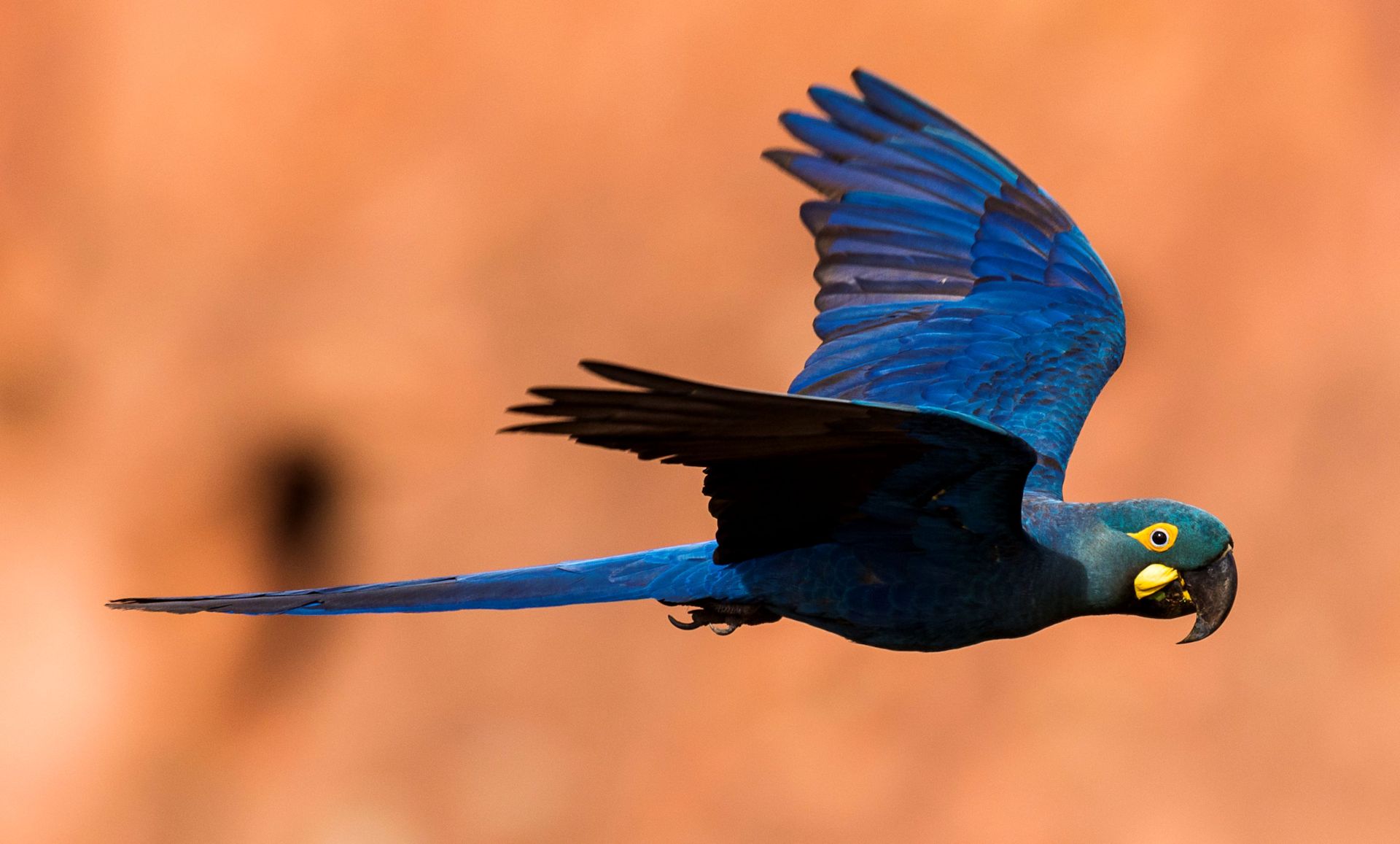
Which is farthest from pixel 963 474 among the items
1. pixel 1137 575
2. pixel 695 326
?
pixel 695 326

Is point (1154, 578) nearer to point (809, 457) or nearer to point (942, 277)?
point (809, 457)

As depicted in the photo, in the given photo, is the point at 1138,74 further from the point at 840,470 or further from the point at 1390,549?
the point at 840,470

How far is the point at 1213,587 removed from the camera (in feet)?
11.1

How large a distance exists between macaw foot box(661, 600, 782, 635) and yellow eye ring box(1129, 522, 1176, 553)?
2.90 feet

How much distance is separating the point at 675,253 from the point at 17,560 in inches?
147

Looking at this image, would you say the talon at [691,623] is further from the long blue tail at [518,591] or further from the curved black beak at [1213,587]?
the curved black beak at [1213,587]

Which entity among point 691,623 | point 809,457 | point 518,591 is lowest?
point 691,623

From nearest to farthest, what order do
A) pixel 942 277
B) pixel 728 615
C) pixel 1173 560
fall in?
pixel 1173 560 < pixel 728 615 < pixel 942 277

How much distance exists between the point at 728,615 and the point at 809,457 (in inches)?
28.6

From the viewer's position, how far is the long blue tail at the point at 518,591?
334 cm

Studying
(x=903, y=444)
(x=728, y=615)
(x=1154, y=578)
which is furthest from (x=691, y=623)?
(x=1154, y=578)

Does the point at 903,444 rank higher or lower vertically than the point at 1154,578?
higher

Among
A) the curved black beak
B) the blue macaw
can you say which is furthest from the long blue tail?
the curved black beak

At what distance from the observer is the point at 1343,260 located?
7.45m
